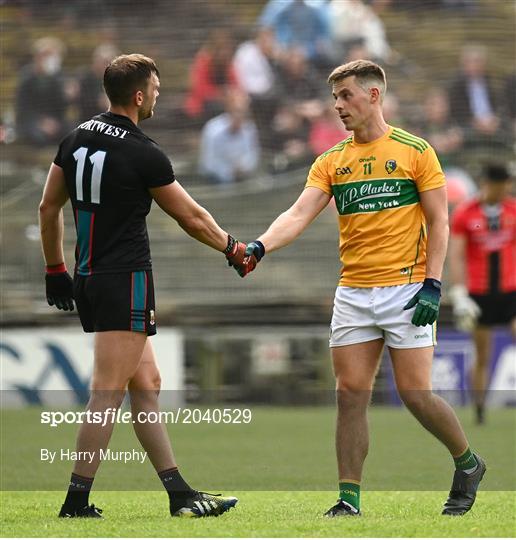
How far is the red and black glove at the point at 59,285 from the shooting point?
6.30m

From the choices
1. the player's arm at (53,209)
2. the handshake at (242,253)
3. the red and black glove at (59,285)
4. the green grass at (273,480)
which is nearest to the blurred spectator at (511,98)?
the green grass at (273,480)

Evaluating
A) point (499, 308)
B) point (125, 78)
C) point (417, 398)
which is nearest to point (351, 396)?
point (417, 398)

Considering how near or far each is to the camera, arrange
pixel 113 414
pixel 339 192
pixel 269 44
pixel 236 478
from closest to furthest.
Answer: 1. pixel 113 414
2. pixel 339 192
3. pixel 236 478
4. pixel 269 44

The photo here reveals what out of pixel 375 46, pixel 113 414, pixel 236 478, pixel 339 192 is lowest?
pixel 236 478

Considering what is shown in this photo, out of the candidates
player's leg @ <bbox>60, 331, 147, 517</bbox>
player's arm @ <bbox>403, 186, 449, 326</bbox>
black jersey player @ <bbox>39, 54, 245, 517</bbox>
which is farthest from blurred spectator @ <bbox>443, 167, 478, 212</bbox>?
player's leg @ <bbox>60, 331, 147, 517</bbox>

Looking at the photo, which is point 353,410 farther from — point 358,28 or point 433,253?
point 358,28

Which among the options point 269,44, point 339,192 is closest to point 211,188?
point 269,44

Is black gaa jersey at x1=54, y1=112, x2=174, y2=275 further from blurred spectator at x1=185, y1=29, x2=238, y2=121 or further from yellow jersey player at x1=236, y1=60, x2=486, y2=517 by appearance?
blurred spectator at x1=185, y1=29, x2=238, y2=121

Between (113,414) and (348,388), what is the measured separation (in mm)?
1112

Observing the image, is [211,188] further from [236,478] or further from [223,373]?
[236,478]

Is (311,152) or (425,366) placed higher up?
(311,152)

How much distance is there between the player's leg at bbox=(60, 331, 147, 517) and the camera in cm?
574

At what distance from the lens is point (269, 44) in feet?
55.8

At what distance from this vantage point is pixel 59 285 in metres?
6.33
